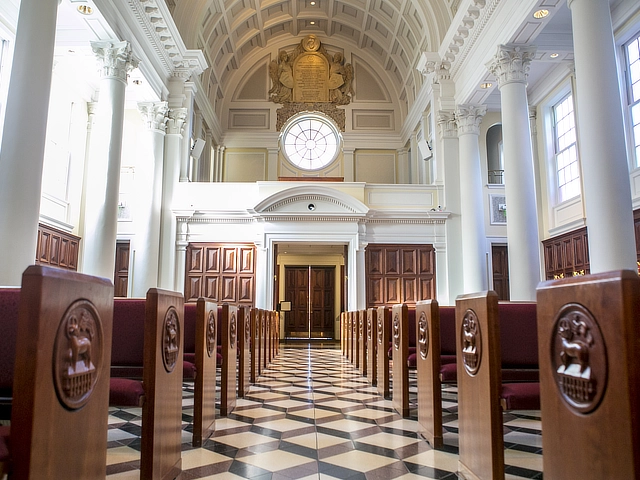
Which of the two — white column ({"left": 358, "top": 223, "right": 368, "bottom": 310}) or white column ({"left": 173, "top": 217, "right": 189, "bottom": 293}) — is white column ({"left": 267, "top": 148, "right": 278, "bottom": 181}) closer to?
white column ({"left": 173, "top": 217, "right": 189, "bottom": 293})

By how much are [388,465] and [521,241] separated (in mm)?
6103

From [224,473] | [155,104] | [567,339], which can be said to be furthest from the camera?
[155,104]

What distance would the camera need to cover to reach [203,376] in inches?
128

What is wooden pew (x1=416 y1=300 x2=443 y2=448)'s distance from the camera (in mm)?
3066

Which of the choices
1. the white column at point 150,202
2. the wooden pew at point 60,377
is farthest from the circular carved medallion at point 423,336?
the white column at point 150,202

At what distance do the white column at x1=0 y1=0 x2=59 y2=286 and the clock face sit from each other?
10473 millimetres

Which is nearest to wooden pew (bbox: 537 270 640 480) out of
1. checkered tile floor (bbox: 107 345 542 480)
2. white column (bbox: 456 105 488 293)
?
checkered tile floor (bbox: 107 345 542 480)

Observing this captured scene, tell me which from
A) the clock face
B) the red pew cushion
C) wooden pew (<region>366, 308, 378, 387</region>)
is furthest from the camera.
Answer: the clock face

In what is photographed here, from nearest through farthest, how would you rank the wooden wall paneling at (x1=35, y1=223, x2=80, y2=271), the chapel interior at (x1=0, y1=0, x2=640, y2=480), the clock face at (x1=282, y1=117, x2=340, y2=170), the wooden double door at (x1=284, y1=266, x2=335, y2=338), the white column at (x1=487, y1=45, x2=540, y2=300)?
the chapel interior at (x1=0, y1=0, x2=640, y2=480) < the white column at (x1=487, y1=45, x2=540, y2=300) < the wooden wall paneling at (x1=35, y1=223, x2=80, y2=271) < the clock face at (x1=282, y1=117, x2=340, y2=170) < the wooden double door at (x1=284, y1=266, x2=335, y2=338)

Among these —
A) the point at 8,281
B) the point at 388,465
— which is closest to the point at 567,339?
the point at 388,465

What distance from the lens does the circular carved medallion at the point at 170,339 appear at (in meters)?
2.44

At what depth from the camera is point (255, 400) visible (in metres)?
4.71

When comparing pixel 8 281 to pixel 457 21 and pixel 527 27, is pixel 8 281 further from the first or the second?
pixel 457 21

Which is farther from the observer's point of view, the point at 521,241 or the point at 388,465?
the point at 521,241
